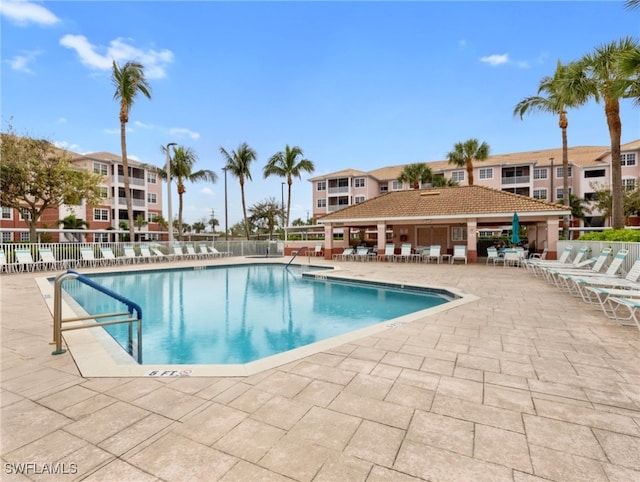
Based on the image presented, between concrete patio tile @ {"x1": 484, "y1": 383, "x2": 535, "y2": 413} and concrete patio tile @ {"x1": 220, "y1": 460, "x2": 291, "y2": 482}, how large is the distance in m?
1.97

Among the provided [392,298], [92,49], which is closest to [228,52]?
[92,49]

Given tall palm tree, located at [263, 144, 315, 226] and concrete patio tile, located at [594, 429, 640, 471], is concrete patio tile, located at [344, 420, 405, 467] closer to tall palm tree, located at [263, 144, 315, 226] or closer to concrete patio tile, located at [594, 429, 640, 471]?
concrete patio tile, located at [594, 429, 640, 471]

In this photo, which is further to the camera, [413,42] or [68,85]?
[413,42]

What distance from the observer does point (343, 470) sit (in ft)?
6.62

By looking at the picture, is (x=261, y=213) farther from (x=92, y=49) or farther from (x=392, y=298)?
(x=392, y=298)

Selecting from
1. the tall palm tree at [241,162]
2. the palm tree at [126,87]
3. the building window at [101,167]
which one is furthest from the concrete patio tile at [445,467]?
the building window at [101,167]

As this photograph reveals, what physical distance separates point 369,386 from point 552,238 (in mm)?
17323

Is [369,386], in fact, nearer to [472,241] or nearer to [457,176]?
[472,241]

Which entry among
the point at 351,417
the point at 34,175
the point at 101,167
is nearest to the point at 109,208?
the point at 101,167

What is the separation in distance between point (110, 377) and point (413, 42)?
679 inches

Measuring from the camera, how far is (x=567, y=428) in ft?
8.21

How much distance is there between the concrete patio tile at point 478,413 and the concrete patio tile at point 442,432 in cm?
10

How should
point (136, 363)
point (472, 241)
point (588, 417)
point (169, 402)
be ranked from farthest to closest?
point (472, 241)
point (136, 363)
point (169, 402)
point (588, 417)

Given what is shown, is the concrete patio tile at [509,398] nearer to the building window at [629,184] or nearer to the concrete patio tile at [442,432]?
the concrete patio tile at [442,432]
